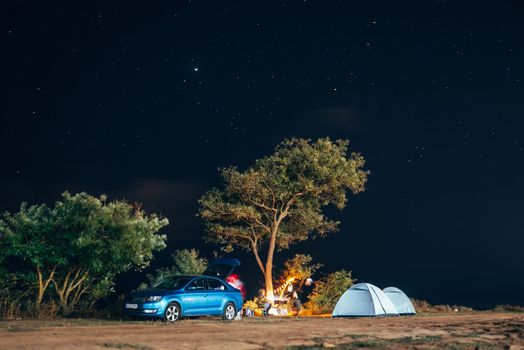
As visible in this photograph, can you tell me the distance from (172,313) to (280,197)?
14971 mm

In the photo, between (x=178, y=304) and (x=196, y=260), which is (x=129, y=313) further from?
(x=196, y=260)

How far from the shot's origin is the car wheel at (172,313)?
1845 centimetres

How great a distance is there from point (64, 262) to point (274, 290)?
1526cm

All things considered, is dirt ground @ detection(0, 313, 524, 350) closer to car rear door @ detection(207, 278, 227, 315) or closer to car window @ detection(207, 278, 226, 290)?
car rear door @ detection(207, 278, 227, 315)

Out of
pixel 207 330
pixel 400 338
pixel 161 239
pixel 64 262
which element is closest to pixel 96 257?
pixel 64 262

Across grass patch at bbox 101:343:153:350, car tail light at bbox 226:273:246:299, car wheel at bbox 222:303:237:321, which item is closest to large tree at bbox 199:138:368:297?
car tail light at bbox 226:273:246:299

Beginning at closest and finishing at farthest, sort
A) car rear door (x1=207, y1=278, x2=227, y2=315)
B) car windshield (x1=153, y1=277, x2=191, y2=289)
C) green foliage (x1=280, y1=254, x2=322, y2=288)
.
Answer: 1. car windshield (x1=153, y1=277, x2=191, y2=289)
2. car rear door (x1=207, y1=278, x2=227, y2=315)
3. green foliage (x1=280, y1=254, x2=322, y2=288)

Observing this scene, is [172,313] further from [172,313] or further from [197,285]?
[197,285]

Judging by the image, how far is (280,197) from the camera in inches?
1292

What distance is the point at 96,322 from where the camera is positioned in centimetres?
1764

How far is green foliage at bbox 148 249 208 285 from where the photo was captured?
30.8 metres

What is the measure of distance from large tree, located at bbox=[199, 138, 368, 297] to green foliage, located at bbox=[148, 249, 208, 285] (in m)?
1.84

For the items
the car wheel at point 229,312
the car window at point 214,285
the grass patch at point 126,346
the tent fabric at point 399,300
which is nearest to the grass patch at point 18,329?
the grass patch at point 126,346

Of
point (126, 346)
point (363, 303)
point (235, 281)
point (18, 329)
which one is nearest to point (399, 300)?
point (363, 303)
